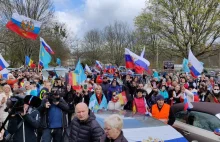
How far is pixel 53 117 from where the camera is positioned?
5.48 m

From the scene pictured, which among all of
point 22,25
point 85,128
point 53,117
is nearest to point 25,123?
point 85,128

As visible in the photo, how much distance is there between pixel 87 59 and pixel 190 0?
113 ft

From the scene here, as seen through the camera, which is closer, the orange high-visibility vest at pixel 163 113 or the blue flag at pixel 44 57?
the orange high-visibility vest at pixel 163 113

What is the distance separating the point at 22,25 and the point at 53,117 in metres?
6.37

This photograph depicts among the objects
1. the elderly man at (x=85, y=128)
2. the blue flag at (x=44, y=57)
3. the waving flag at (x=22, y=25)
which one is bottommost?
the elderly man at (x=85, y=128)

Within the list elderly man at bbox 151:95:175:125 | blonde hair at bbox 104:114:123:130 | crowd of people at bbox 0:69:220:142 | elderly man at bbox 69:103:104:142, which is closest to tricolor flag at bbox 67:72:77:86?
crowd of people at bbox 0:69:220:142

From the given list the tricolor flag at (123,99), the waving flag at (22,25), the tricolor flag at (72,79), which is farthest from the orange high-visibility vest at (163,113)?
the waving flag at (22,25)

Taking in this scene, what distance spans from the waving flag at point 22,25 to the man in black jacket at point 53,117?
19.6 ft

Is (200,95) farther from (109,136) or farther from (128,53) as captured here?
(109,136)

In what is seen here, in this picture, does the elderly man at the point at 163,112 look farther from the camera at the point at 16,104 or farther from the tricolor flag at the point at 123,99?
the camera at the point at 16,104

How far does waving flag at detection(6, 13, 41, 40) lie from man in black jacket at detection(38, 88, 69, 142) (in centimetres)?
598

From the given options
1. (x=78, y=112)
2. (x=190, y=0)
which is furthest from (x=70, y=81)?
(x=190, y=0)

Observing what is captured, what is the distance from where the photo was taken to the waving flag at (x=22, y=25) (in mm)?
10672

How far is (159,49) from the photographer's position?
98.7 ft
